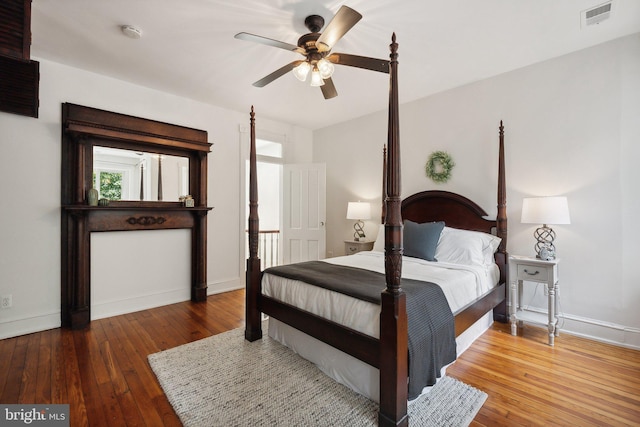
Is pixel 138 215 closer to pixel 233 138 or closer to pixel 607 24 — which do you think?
pixel 233 138

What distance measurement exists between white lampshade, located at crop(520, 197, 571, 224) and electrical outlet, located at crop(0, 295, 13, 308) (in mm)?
5016

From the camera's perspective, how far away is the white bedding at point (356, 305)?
186 centimetres

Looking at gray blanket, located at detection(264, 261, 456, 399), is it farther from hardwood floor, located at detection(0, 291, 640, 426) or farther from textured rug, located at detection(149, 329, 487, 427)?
hardwood floor, located at detection(0, 291, 640, 426)

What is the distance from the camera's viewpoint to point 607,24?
2.40 metres

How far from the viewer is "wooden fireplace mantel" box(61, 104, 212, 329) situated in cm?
307

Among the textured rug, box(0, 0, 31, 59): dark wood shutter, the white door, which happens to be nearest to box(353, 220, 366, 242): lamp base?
the white door

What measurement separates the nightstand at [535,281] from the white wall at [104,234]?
356 cm

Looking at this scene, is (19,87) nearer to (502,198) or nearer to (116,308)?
(116,308)

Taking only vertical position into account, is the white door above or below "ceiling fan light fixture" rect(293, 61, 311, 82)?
below

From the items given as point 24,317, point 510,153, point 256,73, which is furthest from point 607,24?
point 24,317

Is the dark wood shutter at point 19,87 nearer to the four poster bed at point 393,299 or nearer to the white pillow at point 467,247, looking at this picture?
the four poster bed at point 393,299

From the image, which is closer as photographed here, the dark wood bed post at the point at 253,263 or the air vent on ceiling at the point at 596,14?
the air vent on ceiling at the point at 596,14

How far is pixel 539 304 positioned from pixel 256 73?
3.89 meters

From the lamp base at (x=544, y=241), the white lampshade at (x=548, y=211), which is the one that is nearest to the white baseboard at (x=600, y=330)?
the lamp base at (x=544, y=241)
